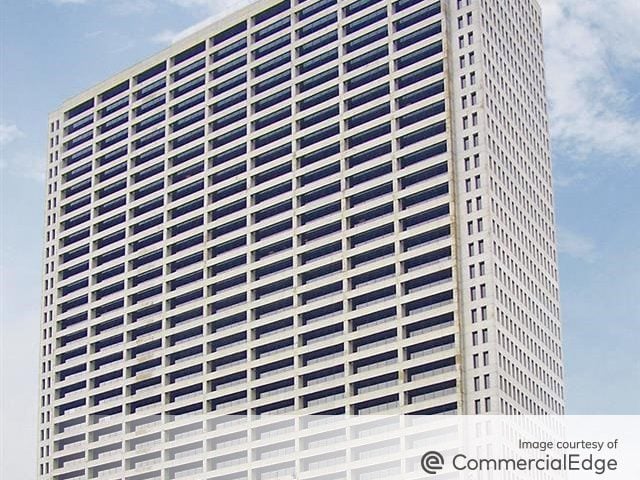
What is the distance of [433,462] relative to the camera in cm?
14262

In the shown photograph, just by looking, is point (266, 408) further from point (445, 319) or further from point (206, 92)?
point (206, 92)

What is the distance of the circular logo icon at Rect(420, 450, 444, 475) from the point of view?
14238cm

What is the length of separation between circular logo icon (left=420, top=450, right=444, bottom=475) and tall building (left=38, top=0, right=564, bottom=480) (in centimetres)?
550

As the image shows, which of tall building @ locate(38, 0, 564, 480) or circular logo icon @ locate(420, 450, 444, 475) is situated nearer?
circular logo icon @ locate(420, 450, 444, 475)

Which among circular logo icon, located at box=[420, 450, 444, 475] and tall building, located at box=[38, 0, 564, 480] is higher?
tall building, located at box=[38, 0, 564, 480]

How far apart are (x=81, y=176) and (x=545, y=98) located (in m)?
73.3

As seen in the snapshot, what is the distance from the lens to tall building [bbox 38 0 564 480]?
150500 mm

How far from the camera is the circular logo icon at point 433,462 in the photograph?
142375 millimetres

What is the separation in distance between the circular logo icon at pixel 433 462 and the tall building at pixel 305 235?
18.0ft

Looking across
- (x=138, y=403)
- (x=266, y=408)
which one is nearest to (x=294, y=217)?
(x=266, y=408)

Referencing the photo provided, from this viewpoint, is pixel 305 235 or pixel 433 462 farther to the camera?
pixel 305 235

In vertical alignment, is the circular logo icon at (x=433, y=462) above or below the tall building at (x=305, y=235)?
below

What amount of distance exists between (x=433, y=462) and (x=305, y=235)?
37.6m

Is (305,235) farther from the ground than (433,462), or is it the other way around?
(305,235)
